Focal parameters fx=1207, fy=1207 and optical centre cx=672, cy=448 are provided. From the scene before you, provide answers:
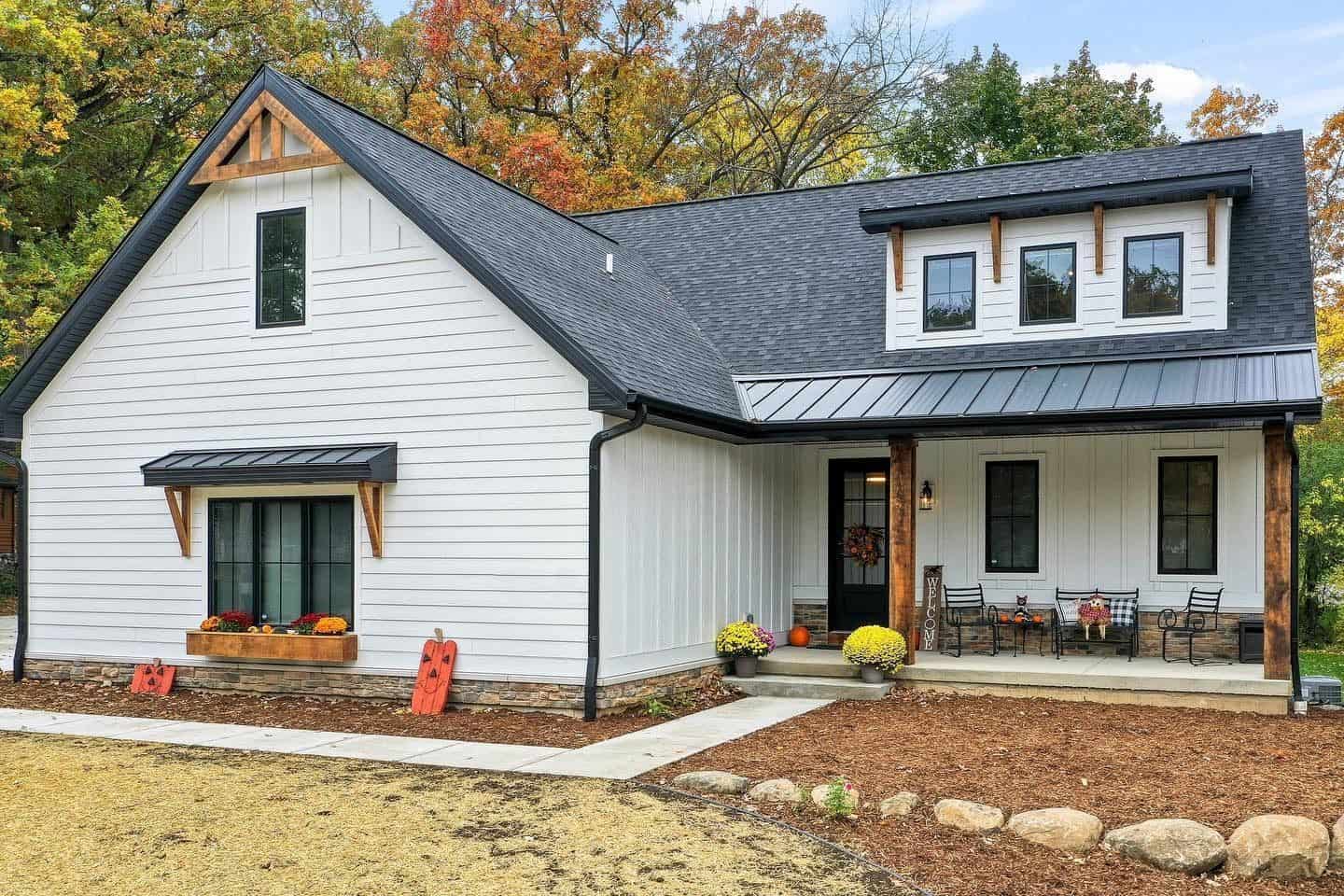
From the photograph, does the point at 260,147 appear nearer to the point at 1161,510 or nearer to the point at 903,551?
the point at 903,551

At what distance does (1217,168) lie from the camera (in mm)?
14000

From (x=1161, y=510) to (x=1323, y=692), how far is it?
246cm

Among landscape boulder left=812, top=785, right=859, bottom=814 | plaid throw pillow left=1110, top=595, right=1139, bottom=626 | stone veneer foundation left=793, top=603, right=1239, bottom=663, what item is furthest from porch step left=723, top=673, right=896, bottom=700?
landscape boulder left=812, top=785, right=859, bottom=814

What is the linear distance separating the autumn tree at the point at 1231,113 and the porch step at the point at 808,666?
20227 mm

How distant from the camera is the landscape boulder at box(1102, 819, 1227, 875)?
6.07m

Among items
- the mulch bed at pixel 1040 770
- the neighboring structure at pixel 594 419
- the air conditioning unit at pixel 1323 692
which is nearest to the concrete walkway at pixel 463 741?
the mulch bed at pixel 1040 770

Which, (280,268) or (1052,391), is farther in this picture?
(280,268)

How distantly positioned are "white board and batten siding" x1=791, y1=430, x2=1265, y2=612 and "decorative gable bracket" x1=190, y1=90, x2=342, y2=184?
6397 millimetres

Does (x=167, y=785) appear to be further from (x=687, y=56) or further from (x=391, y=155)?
(x=687, y=56)

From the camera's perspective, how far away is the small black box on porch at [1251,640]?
39.6 feet

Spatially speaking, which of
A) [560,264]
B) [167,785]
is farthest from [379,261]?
[167,785]

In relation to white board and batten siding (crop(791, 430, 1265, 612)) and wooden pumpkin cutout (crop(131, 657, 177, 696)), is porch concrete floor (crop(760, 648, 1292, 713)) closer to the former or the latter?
white board and batten siding (crop(791, 430, 1265, 612))

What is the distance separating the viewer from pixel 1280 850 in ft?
19.7

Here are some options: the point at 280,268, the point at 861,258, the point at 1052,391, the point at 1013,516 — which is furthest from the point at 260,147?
the point at 1013,516
